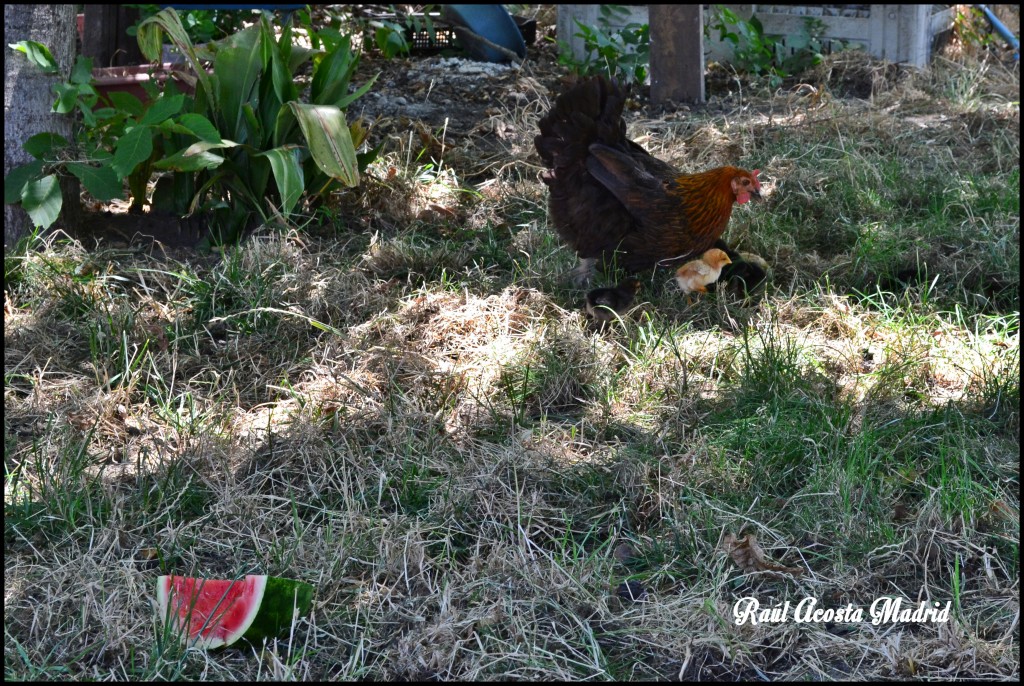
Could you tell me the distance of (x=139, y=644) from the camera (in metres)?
2.33

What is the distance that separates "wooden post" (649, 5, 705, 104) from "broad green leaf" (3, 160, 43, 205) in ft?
12.3

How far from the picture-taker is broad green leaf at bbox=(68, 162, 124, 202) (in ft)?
12.7

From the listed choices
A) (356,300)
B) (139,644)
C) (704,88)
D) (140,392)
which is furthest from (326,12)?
(139,644)

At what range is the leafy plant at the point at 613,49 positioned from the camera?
20.4 feet

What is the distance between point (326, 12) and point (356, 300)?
3.85 meters

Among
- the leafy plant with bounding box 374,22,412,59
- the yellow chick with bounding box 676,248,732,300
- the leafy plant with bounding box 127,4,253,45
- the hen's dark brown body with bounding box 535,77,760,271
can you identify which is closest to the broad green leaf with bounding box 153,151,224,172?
the hen's dark brown body with bounding box 535,77,760,271

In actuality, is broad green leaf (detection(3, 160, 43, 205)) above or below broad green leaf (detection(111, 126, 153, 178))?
below

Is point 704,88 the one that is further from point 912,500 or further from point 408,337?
point 912,500

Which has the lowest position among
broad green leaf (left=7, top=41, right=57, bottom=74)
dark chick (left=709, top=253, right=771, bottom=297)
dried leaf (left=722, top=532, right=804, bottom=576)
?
dried leaf (left=722, top=532, right=804, bottom=576)

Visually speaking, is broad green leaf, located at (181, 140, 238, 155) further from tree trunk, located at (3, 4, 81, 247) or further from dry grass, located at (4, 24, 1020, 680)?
tree trunk, located at (3, 4, 81, 247)

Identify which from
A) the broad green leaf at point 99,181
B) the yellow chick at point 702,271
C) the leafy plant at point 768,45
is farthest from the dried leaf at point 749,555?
the leafy plant at point 768,45

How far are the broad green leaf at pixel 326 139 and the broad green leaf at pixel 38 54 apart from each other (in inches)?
40.4

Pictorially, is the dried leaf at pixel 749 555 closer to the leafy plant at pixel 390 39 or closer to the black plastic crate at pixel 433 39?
the leafy plant at pixel 390 39

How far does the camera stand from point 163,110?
394cm
